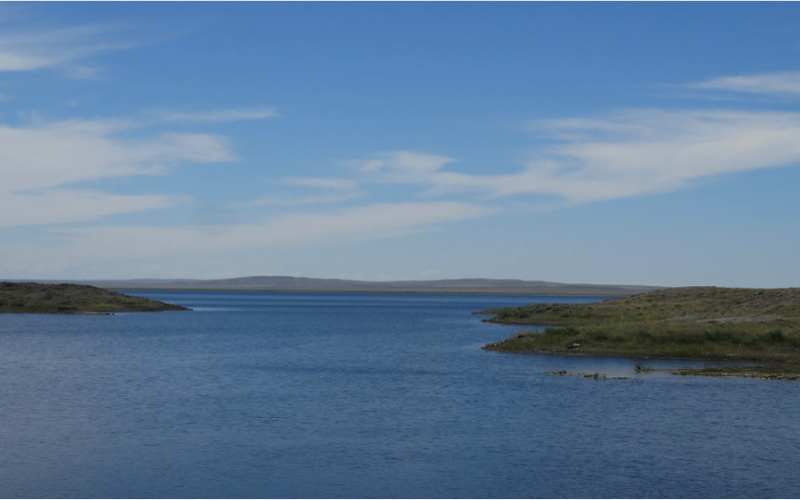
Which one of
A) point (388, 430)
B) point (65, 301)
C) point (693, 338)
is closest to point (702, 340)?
point (693, 338)

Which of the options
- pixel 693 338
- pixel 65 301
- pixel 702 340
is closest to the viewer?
pixel 702 340

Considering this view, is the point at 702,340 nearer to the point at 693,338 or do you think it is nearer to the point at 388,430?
the point at 693,338

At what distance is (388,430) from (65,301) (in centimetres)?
14338

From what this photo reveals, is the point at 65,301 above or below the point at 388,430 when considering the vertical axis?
above

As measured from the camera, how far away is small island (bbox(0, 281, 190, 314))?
522 feet

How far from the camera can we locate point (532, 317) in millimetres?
119062

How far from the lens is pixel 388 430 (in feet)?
124

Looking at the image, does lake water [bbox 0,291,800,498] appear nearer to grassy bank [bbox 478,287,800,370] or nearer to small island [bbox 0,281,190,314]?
grassy bank [bbox 478,287,800,370]

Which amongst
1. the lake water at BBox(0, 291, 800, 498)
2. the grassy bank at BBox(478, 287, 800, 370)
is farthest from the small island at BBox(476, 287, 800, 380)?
the lake water at BBox(0, 291, 800, 498)

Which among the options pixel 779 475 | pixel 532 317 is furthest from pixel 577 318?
pixel 779 475

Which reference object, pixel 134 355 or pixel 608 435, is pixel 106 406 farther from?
pixel 134 355

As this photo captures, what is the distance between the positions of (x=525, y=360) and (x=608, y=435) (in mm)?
30273

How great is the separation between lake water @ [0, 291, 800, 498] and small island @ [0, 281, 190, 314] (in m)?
97.6

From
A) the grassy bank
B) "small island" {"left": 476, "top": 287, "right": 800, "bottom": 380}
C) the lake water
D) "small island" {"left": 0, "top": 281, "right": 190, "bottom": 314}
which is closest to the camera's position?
the lake water
